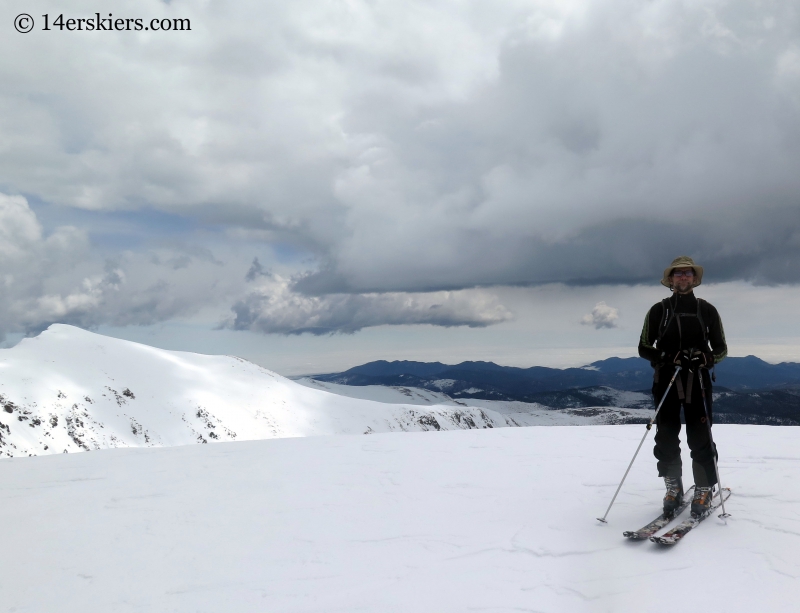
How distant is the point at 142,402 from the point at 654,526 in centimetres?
6274

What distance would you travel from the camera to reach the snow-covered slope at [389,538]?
4.66 m

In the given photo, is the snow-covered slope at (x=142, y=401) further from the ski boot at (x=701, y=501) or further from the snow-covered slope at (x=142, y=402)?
the ski boot at (x=701, y=501)

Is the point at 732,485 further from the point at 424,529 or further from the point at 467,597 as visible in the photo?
the point at 467,597

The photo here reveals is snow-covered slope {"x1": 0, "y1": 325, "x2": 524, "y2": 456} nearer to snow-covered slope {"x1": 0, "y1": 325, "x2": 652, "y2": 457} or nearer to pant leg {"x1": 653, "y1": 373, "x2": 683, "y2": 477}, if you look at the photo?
snow-covered slope {"x1": 0, "y1": 325, "x2": 652, "y2": 457}

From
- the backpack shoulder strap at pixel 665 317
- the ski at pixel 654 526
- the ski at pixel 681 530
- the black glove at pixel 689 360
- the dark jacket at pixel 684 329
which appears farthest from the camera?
the backpack shoulder strap at pixel 665 317

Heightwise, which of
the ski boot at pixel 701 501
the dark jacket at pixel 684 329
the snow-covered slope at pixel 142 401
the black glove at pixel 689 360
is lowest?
the snow-covered slope at pixel 142 401

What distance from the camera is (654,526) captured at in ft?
19.6

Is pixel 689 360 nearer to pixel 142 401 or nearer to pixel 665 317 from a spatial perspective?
pixel 665 317

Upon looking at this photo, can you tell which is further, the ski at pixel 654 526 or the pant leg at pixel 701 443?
the pant leg at pixel 701 443

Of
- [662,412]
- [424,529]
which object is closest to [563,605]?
[424,529]

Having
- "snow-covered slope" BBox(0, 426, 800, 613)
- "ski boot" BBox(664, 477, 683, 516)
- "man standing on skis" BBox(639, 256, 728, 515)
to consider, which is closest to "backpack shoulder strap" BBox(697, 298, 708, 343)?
"man standing on skis" BBox(639, 256, 728, 515)

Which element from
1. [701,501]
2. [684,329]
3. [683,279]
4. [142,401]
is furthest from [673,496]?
[142,401]

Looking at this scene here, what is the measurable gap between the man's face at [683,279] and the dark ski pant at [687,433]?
42.8 inches

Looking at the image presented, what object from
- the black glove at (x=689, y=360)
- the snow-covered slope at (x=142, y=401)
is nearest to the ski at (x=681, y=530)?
the black glove at (x=689, y=360)
